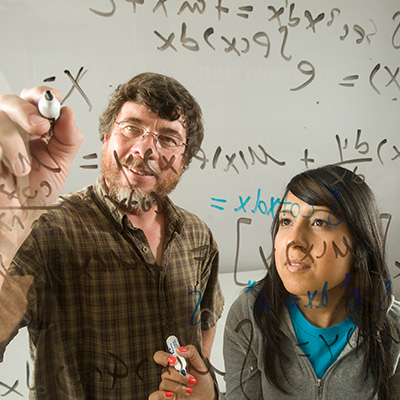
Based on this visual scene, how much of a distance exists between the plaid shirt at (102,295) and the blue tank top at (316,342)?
23 cm

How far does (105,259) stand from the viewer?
2.23 ft

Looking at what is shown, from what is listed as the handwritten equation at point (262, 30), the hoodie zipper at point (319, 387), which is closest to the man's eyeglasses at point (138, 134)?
the handwritten equation at point (262, 30)

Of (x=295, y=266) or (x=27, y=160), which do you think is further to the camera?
(x=295, y=266)

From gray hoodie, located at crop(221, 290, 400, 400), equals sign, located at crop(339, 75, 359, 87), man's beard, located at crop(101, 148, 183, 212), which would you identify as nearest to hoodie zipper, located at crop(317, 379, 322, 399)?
gray hoodie, located at crop(221, 290, 400, 400)

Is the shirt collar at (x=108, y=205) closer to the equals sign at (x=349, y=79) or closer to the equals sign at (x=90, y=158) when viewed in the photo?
the equals sign at (x=90, y=158)

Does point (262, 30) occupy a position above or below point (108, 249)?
above

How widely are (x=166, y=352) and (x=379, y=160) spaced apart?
0.57m

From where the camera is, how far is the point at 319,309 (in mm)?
828

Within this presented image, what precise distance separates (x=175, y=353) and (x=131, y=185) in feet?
1.00

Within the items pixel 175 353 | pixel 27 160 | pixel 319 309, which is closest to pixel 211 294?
pixel 175 353

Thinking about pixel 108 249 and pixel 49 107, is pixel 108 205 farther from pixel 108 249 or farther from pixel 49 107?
pixel 49 107

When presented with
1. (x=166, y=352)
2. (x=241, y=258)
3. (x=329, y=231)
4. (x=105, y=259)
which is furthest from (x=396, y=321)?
(x=105, y=259)

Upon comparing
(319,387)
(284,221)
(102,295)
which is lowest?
(319,387)

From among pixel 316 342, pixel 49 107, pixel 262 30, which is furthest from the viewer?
pixel 316 342
